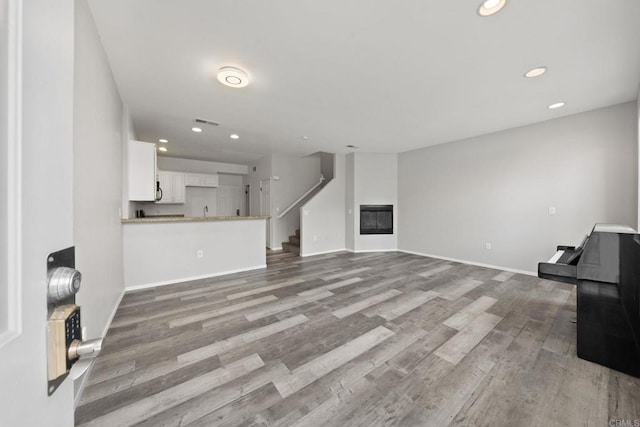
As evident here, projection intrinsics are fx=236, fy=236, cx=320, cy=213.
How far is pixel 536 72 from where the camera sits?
2.33 meters

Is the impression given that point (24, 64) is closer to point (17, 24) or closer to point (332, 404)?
point (17, 24)

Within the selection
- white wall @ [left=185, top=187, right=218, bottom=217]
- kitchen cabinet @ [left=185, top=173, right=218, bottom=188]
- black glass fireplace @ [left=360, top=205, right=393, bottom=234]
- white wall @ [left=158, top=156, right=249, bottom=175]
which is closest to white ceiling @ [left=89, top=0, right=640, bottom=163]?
black glass fireplace @ [left=360, top=205, right=393, bottom=234]

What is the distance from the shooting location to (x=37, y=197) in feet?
1.32

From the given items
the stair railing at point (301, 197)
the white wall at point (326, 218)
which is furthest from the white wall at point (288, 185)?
the white wall at point (326, 218)

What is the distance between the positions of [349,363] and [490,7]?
2.67 metres

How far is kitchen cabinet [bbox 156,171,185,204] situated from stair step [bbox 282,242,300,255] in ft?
9.45

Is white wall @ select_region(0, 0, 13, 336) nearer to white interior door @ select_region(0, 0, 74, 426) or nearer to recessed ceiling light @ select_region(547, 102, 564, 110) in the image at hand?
white interior door @ select_region(0, 0, 74, 426)

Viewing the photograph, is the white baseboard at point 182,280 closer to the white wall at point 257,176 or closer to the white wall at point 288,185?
the white wall at point 288,185

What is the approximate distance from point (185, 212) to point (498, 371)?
7146 millimetres

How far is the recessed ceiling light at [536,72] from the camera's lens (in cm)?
228

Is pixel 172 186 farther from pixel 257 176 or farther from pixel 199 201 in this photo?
pixel 257 176

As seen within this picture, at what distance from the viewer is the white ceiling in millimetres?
1662

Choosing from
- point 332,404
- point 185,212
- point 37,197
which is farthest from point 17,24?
point 185,212

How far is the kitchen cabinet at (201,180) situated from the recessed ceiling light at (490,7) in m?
6.47
